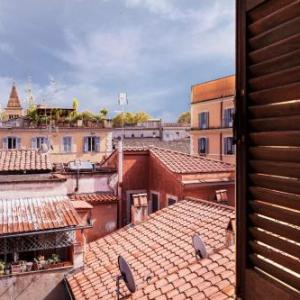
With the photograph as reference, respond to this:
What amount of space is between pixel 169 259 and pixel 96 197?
29.1ft

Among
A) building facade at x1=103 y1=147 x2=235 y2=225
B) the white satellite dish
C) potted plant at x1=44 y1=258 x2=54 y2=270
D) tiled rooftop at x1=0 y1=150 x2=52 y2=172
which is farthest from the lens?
the white satellite dish

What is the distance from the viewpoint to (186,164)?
17781 mm

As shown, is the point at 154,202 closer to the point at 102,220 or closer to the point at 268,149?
the point at 102,220

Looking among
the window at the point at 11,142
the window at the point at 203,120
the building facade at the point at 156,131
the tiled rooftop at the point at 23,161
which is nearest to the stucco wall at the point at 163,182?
the tiled rooftop at the point at 23,161

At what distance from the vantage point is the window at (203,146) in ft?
121

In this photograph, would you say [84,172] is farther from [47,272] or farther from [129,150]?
[47,272]

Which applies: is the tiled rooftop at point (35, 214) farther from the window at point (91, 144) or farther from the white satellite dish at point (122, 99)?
the window at point (91, 144)

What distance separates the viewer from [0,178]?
14867 millimetres

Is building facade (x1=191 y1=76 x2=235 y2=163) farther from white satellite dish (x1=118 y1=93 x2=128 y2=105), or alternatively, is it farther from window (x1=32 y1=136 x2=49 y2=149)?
window (x1=32 y1=136 x2=49 y2=149)

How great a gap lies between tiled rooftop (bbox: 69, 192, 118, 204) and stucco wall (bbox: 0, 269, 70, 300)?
19.0 ft

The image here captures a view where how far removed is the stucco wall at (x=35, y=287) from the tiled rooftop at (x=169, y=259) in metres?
0.54

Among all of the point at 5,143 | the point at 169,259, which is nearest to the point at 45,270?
the point at 169,259

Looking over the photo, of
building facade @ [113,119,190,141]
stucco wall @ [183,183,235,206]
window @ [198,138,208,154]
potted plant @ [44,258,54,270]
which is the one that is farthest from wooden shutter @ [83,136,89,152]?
potted plant @ [44,258,54,270]

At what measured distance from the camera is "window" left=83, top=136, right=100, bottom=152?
1603 inches
